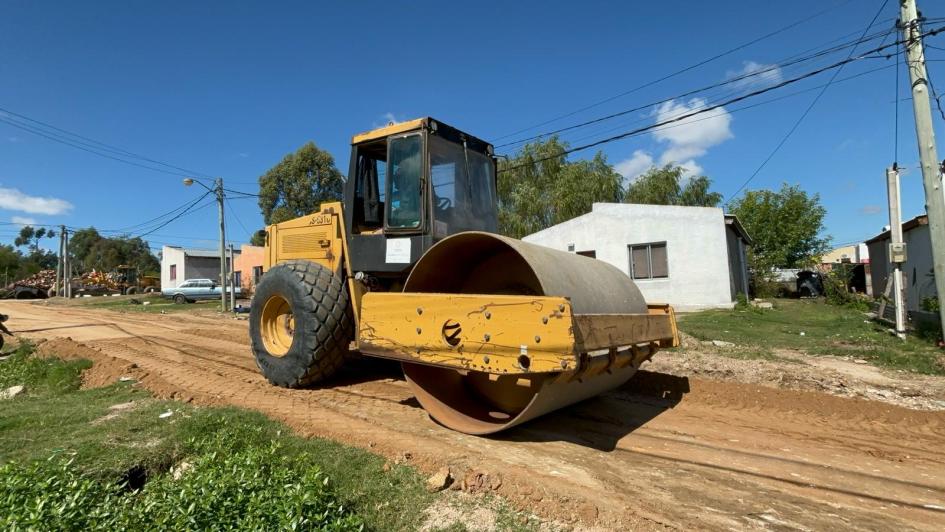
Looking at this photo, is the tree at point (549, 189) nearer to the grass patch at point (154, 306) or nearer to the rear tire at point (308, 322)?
the grass patch at point (154, 306)

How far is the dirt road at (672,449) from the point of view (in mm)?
3033

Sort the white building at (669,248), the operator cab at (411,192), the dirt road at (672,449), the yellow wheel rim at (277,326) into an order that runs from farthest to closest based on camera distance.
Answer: the white building at (669,248), the yellow wheel rim at (277,326), the operator cab at (411,192), the dirt road at (672,449)

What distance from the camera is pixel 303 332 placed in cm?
553

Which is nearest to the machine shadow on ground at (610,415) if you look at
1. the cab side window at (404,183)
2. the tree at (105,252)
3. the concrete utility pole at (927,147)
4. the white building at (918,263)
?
the cab side window at (404,183)

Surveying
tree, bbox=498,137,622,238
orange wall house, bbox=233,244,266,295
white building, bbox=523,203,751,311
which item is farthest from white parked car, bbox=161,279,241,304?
white building, bbox=523,203,751,311

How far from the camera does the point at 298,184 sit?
3553cm

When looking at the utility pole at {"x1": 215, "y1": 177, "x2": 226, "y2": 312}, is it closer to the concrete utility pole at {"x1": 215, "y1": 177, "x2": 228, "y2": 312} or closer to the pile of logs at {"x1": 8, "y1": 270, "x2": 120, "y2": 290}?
the concrete utility pole at {"x1": 215, "y1": 177, "x2": 228, "y2": 312}

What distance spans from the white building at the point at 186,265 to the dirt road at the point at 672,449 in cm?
4182

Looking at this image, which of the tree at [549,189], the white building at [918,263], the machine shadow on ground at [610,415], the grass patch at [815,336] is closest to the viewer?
the machine shadow on ground at [610,415]

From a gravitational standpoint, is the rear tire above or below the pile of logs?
below

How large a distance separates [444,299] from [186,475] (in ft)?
6.54

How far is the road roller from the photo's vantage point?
353 cm

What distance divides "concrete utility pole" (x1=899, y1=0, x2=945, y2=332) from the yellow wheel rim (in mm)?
9971

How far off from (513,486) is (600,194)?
2795 centimetres
